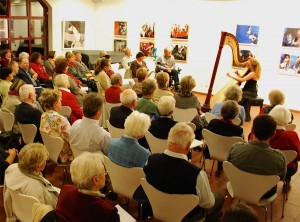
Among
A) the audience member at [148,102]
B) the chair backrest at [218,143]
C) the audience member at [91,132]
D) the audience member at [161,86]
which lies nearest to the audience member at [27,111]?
the audience member at [91,132]

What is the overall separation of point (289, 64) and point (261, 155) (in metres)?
6.52

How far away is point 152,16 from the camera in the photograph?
36.4 ft

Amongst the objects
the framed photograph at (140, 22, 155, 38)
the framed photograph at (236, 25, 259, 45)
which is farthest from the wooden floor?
the framed photograph at (140, 22, 155, 38)

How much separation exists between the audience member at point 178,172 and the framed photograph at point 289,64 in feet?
23.1

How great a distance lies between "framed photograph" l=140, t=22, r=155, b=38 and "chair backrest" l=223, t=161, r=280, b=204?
844 centimetres

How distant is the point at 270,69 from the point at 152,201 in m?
7.49

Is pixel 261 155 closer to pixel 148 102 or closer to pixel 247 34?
pixel 148 102

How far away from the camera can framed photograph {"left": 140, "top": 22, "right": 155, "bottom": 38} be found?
11153mm

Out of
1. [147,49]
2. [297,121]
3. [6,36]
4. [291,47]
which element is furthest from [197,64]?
[6,36]

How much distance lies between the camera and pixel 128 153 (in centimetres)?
327

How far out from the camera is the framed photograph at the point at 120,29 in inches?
464

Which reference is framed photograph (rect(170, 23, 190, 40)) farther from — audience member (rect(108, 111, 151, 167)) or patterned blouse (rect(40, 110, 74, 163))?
audience member (rect(108, 111, 151, 167))

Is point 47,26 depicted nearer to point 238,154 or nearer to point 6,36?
point 6,36

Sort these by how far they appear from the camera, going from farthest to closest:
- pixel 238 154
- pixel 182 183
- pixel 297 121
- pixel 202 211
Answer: pixel 297 121
pixel 238 154
pixel 202 211
pixel 182 183
